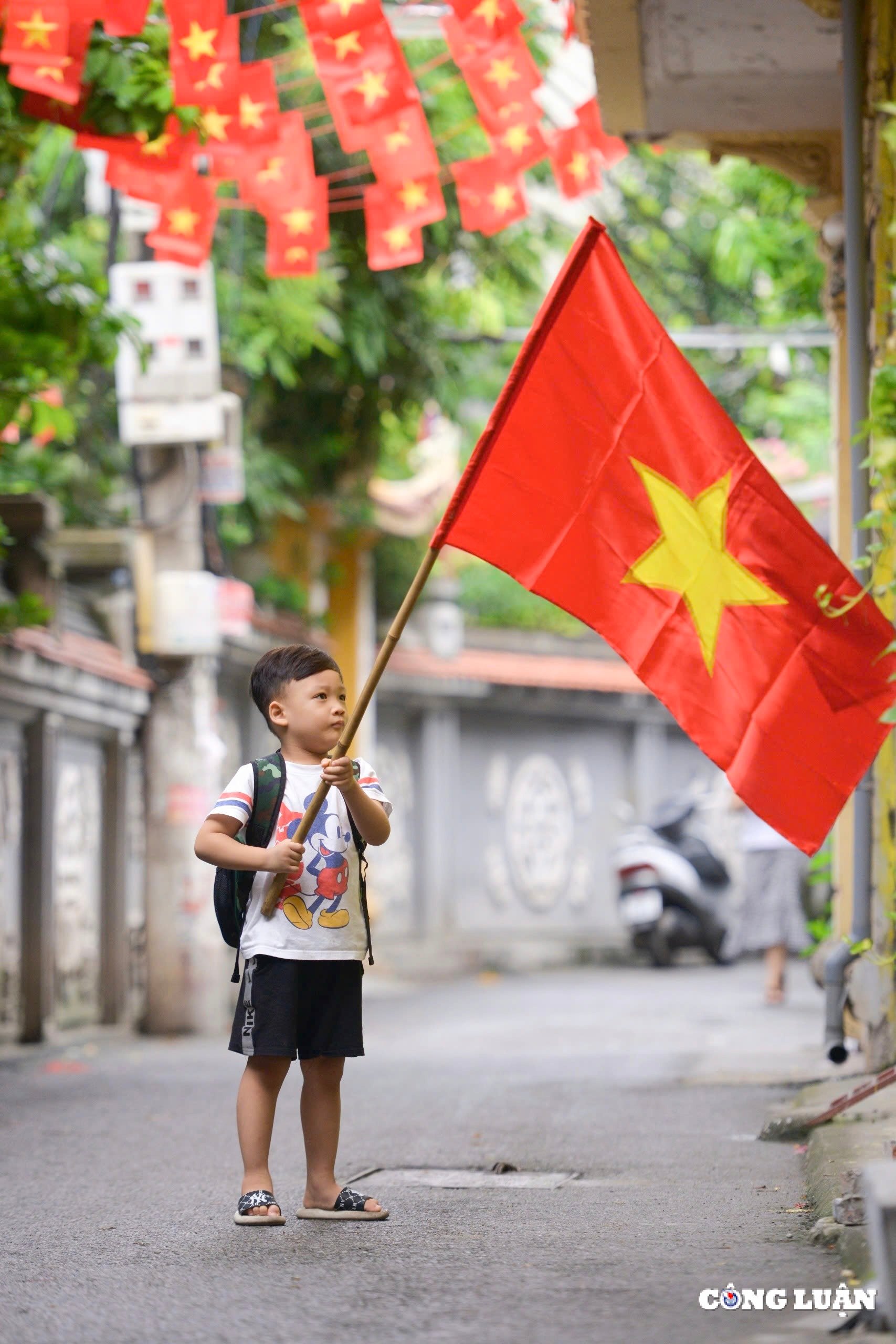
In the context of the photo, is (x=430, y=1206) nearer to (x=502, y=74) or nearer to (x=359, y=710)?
(x=359, y=710)

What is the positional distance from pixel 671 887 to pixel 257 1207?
48.9ft

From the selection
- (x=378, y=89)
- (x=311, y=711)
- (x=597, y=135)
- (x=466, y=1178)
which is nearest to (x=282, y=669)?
(x=311, y=711)

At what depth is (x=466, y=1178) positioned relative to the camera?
548cm

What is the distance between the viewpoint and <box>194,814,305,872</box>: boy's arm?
4.43 meters

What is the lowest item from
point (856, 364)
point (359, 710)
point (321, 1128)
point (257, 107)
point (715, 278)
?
point (321, 1128)

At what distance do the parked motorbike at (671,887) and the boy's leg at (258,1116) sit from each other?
48.1ft

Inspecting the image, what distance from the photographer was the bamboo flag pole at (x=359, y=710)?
426 centimetres

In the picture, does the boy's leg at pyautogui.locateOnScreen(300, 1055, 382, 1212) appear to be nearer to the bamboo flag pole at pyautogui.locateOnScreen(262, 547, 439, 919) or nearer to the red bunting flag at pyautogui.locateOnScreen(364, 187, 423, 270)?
the bamboo flag pole at pyautogui.locateOnScreen(262, 547, 439, 919)

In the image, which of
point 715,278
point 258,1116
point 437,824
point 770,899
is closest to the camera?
point 258,1116

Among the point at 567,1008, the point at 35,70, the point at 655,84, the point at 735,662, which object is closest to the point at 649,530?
the point at 735,662

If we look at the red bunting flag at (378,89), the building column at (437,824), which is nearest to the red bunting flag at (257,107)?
the red bunting flag at (378,89)

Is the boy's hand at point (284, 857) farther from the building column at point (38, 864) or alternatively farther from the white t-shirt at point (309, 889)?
the building column at point (38, 864)

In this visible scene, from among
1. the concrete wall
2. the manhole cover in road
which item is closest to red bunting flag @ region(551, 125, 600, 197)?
the manhole cover in road

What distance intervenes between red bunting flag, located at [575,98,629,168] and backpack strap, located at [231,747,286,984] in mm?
4669
